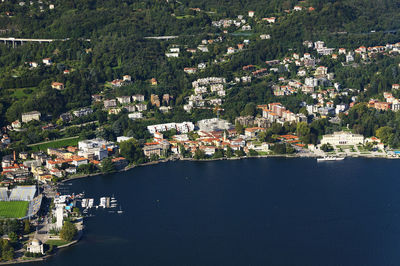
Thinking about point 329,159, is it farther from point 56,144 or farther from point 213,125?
point 56,144

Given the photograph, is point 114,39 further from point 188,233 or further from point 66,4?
point 188,233

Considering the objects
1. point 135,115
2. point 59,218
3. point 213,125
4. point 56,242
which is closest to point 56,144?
point 135,115

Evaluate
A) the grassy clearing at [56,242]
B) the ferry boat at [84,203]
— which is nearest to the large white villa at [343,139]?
the ferry boat at [84,203]

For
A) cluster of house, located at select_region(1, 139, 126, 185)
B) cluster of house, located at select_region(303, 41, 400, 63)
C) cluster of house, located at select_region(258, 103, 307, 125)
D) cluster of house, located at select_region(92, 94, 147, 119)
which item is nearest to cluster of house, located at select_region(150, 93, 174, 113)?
cluster of house, located at select_region(92, 94, 147, 119)

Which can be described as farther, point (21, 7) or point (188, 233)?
point (21, 7)

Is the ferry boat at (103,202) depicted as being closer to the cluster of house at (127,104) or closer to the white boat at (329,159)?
the white boat at (329,159)

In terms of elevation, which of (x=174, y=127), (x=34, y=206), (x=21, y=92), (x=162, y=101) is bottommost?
(x=34, y=206)

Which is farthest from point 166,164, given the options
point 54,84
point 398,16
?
point 398,16
